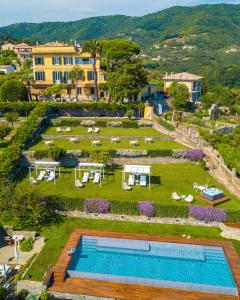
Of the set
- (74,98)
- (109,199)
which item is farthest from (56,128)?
(109,199)

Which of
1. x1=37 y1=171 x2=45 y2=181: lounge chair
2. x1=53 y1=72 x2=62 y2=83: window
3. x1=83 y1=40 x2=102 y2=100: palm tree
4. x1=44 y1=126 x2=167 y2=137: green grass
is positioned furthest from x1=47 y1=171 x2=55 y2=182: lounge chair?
x1=53 y1=72 x2=62 y2=83: window

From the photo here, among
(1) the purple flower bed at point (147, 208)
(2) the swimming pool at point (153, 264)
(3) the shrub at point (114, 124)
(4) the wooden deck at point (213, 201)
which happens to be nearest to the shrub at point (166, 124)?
(3) the shrub at point (114, 124)

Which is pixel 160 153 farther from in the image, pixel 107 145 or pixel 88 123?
pixel 88 123

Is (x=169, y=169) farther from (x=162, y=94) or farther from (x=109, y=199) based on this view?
(x=162, y=94)

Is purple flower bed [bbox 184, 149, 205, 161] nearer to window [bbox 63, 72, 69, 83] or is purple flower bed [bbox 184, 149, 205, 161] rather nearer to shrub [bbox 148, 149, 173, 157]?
shrub [bbox 148, 149, 173, 157]

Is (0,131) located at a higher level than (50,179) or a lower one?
higher

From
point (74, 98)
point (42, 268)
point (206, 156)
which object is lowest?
point (42, 268)
